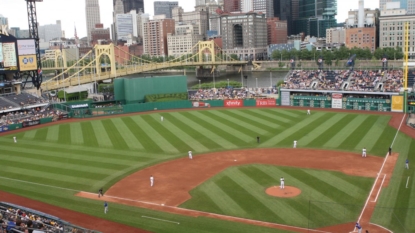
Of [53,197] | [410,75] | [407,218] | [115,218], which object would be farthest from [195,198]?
[410,75]

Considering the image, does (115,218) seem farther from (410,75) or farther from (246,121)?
(410,75)

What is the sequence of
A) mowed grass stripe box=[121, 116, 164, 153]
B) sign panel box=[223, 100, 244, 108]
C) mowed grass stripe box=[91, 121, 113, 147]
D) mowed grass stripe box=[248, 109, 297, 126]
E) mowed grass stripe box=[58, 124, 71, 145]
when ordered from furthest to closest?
sign panel box=[223, 100, 244, 108] < mowed grass stripe box=[248, 109, 297, 126] < mowed grass stripe box=[58, 124, 71, 145] < mowed grass stripe box=[91, 121, 113, 147] < mowed grass stripe box=[121, 116, 164, 153]

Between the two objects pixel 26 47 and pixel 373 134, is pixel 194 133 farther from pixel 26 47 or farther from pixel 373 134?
pixel 26 47

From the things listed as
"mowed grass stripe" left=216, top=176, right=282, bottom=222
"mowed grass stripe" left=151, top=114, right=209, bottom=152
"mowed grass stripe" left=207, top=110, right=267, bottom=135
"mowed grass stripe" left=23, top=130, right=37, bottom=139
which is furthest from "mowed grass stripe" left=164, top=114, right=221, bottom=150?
"mowed grass stripe" left=23, top=130, right=37, bottom=139

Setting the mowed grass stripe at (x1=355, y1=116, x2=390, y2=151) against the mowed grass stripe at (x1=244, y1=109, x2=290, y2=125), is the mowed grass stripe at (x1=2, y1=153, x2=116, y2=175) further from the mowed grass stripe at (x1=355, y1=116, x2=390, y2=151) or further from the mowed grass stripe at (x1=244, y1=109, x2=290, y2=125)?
the mowed grass stripe at (x1=244, y1=109, x2=290, y2=125)

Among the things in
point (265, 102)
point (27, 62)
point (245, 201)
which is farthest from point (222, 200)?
point (27, 62)
